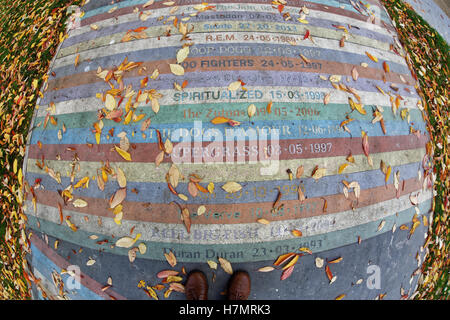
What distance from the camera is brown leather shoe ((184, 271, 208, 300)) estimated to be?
165cm

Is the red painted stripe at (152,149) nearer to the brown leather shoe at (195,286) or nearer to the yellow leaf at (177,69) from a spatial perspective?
the yellow leaf at (177,69)

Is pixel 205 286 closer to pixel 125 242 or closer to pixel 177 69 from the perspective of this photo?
pixel 125 242

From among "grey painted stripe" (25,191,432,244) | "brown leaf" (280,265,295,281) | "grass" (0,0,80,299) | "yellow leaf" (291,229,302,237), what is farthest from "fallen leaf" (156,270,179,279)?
"grass" (0,0,80,299)

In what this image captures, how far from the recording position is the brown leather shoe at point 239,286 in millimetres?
1654

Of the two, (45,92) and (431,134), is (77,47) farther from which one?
(431,134)

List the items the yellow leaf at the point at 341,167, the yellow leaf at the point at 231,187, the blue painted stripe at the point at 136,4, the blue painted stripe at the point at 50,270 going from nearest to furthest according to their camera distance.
→ 1. the yellow leaf at the point at 231,187
2. the yellow leaf at the point at 341,167
3. the blue painted stripe at the point at 50,270
4. the blue painted stripe at the point at 136,4

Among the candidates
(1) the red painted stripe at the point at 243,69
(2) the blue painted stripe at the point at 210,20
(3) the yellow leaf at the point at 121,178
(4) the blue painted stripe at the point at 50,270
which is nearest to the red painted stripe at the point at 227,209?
(3) the yellow leaf at the point at 121,178

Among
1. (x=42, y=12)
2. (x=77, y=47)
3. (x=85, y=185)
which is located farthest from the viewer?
(x=42, y=12)

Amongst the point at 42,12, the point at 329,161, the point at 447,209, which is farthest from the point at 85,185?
the point at 447,209

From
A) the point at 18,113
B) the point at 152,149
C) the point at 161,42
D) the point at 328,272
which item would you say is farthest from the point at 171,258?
the point at 18,113

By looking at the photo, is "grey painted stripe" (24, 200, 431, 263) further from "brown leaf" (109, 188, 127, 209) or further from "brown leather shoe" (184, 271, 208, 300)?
"brown leaf" (109, 188, 127, 209)

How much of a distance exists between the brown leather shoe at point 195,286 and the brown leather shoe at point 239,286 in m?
0.20

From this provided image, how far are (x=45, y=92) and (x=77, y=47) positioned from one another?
1.65 feet

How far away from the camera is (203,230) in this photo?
5.40ft
